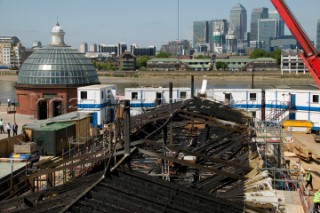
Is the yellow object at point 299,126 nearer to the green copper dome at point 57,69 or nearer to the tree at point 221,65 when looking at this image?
the green copper dome at point 57,69

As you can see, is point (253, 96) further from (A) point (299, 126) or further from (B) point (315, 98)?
(B) point (315, 98)

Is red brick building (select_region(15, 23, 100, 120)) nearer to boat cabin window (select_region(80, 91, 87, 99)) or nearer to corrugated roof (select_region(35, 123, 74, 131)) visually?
boat cabin window (select_region(80, 91, 87, 99))

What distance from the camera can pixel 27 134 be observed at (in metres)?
24.0

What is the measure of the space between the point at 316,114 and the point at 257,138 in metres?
17.7

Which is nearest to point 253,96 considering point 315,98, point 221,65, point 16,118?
point 315,98

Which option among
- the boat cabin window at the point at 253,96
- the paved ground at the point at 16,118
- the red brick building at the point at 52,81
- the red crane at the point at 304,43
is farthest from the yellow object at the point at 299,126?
the paved ground at the point at 16,118

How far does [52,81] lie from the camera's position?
1570 inches

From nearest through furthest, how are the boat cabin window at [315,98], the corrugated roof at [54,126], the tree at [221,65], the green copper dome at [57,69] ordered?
1. the corrugated roof at [54,126]
2. the boat cabin window at [315,98]
3. the green copper dome at [57,69]
4. the tree at [221,65]

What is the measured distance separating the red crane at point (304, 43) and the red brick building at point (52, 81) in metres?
20.7

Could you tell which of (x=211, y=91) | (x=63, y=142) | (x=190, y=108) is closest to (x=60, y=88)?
(x=211, y=91)

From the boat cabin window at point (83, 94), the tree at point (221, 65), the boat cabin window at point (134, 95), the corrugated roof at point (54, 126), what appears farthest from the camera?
the tree at point (221, 65)

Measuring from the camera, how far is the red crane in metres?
19.5

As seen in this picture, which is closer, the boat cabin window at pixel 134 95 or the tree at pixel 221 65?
the boat cabin window at pixel 134 95

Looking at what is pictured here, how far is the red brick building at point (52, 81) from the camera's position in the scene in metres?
38.7
